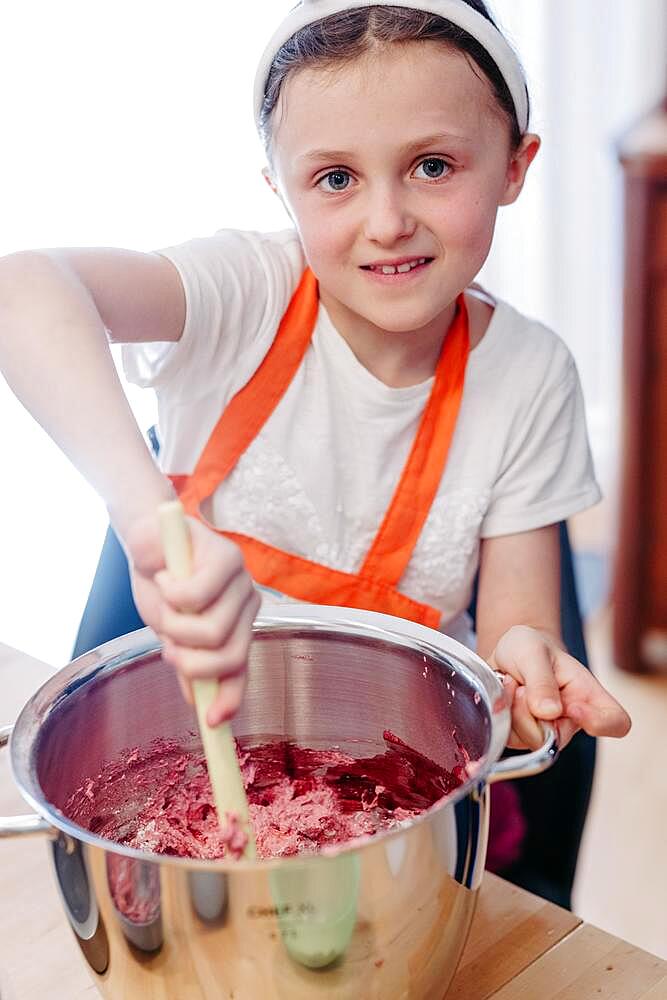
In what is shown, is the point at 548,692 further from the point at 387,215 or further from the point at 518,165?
the point at 518,165

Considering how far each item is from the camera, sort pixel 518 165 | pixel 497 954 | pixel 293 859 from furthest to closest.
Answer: pixel 518 165
pixel 497 954
pixel 293 859

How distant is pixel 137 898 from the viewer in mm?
492

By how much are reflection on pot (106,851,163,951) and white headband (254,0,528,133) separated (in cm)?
63

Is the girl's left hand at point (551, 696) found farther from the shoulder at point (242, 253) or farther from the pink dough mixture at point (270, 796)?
the shoulder at point (242, 253)

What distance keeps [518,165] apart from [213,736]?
596mm

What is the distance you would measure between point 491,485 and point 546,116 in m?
1.65

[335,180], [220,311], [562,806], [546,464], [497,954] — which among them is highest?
[335,180]

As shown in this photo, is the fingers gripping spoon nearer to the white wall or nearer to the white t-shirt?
the white t-shirt

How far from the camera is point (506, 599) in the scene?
101 centimetres

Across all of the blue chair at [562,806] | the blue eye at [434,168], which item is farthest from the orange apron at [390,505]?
the blue eye at [434,168]

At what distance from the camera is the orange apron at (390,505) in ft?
3.33

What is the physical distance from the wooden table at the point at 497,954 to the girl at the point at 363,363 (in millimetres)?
110

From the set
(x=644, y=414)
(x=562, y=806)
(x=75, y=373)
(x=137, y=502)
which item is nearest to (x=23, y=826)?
(x=137, y=502)

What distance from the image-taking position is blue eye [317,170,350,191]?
0.86m
